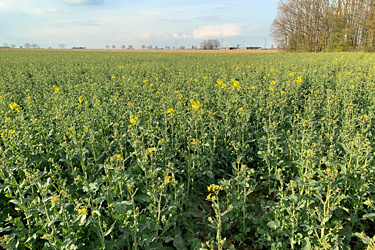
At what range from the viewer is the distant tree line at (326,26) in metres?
43.3

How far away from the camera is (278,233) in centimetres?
280

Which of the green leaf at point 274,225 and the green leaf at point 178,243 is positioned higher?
the green leaf at point 274,225

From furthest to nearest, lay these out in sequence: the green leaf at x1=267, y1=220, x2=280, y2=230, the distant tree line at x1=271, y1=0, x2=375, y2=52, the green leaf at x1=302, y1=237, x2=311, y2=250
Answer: the distant tree line at x1=271, y1=0, x2=375, y2=52, the green leaf at x1=267, y1=220, x2=280, y2=230, the green leaf at x1=302, y1=237, x2=311, y2=250

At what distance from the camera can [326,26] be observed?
4862 cm

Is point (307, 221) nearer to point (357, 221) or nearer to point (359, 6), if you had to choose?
point (357, 221)

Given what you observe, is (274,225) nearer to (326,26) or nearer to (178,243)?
(178,243)

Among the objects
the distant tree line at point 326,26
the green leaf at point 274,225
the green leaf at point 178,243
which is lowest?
the green leaf at point 178,243

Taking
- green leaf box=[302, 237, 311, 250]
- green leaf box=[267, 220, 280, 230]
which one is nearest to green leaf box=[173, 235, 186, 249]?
green leaf box=[267, 220, 280, 230]

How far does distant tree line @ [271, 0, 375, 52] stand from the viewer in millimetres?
43281

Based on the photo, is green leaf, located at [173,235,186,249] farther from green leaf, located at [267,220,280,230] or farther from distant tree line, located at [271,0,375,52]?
distant tree line, located at [271,0,375,52]

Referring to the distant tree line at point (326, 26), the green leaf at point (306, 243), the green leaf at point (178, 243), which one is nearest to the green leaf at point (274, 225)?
the green leaf at point (306, 243)

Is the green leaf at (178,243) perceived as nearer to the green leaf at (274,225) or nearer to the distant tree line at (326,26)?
the green leaf at (274,225)

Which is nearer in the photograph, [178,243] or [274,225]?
[178,243]

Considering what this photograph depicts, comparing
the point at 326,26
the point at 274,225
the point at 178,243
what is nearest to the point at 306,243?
the point at 274,225
